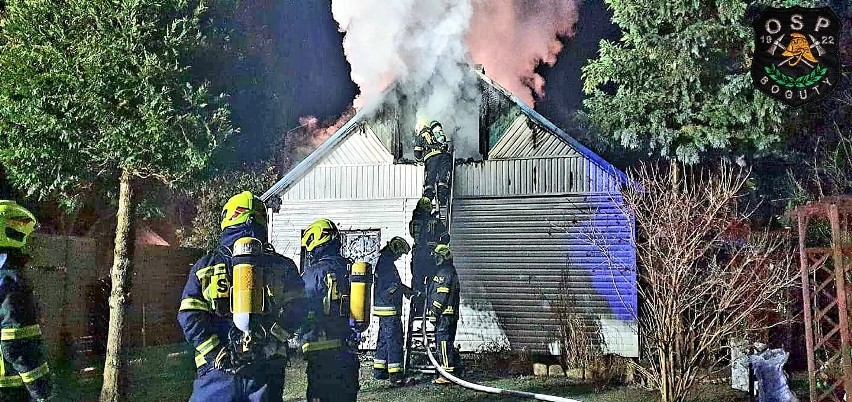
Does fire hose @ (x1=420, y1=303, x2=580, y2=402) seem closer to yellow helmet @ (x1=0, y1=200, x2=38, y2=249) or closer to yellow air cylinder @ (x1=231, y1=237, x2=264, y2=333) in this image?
yellow air cylinder @ (x1=231, y1=237, x2=264, y2=333)

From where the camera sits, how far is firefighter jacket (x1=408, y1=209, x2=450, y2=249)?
6770 mm

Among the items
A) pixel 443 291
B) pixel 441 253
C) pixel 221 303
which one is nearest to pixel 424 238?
pixel 441 253

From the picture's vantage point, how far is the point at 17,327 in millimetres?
4469

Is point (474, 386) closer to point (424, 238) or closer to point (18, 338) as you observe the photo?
point (424, 238)

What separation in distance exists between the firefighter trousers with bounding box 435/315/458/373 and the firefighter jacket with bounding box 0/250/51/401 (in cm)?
317

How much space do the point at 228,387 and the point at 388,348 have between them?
2.22 metres

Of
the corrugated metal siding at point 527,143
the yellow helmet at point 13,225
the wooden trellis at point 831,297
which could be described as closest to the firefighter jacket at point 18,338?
the yellow helmet at point 13,225

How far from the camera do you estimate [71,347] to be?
612cm

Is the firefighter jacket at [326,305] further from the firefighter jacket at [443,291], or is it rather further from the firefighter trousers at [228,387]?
the firefighter jacket at [443,291]

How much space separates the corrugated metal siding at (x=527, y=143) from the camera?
22.2 feet

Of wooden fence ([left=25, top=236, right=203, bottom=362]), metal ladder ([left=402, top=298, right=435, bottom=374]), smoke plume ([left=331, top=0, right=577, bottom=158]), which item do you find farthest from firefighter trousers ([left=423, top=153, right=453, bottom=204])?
wooden fence ([left=25, top=236, right=203, bottom=362])

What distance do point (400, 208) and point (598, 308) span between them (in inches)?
80.0

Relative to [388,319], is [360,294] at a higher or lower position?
higher

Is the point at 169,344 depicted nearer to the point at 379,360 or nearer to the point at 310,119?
the point at 379,360
